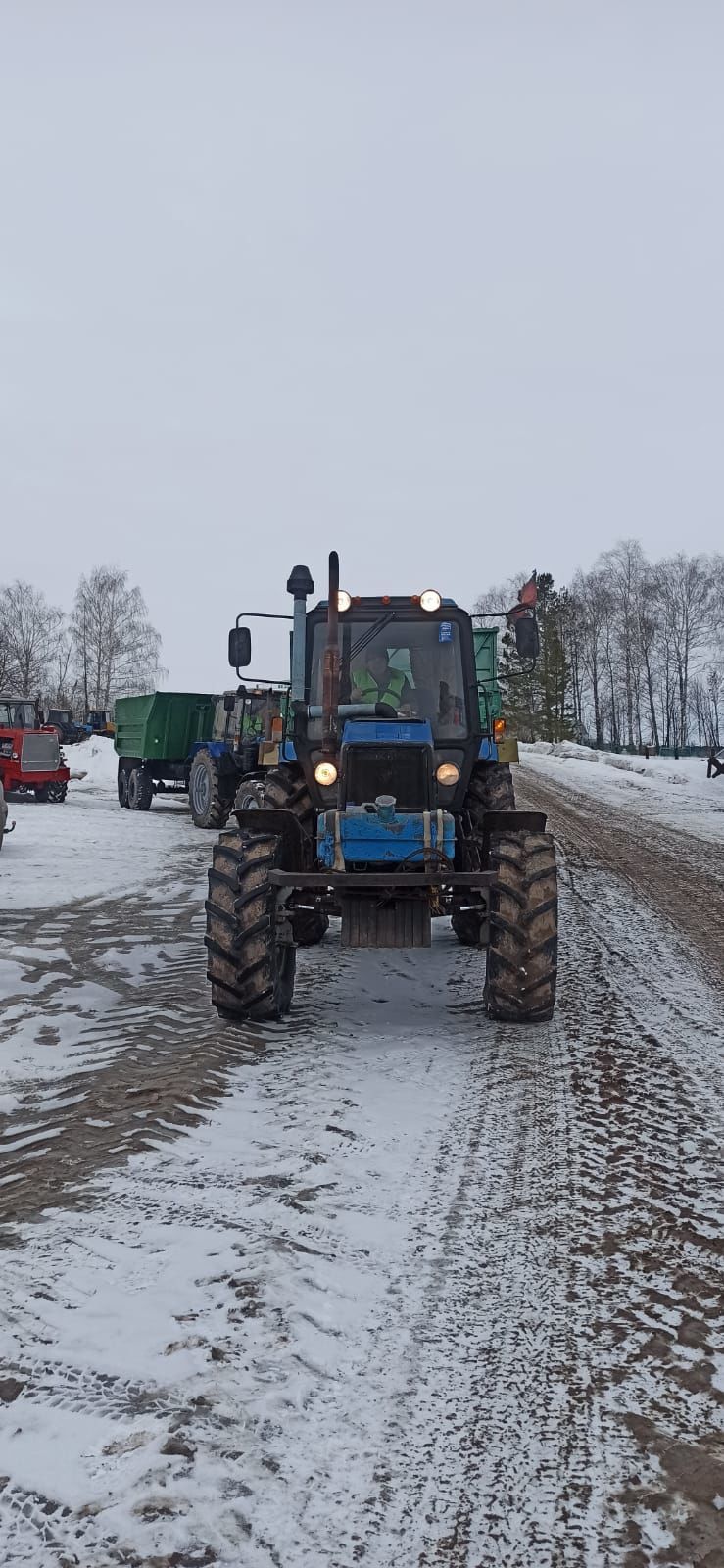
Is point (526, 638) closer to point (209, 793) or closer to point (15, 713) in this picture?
point (209, 793)

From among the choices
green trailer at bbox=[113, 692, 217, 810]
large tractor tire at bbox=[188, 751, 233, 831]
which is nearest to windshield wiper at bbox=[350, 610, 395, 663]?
large tractor tire at bbox=[188, 751, 233, 831]

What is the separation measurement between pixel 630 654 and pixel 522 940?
168ft

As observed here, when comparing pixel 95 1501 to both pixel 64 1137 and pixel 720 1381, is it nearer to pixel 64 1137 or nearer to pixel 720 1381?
pixel 720 1381

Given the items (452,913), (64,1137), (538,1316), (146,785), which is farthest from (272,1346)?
(146,785)

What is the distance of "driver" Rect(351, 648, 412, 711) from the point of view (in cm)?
619

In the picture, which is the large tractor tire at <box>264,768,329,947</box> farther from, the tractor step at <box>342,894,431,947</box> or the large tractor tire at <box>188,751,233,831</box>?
the large tractor tire at <box>188,751,233,831</box>

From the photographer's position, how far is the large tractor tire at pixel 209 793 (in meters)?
15.8

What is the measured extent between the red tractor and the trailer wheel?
1.59m

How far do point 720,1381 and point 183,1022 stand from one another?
3487 mm

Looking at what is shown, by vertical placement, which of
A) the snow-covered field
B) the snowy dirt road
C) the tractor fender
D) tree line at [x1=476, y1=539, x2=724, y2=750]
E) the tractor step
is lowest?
the snowy dirt road

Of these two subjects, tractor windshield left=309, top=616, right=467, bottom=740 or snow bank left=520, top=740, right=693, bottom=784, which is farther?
snow bank left=520, top=740, right=693, bottom=784

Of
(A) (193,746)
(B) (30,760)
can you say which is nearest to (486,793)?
(A) (193,746)

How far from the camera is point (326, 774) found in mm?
5734

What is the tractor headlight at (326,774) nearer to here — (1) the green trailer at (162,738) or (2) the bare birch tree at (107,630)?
(1) the green trailer at (162,738)
